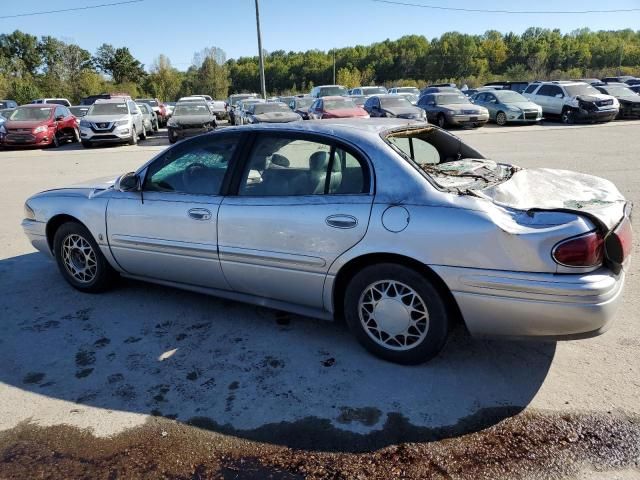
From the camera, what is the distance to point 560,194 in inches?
→ 137

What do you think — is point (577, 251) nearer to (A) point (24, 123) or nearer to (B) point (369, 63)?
(A) point (24, 123)

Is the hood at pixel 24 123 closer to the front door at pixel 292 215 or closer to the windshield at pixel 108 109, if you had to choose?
the windshield at pixel 108 109

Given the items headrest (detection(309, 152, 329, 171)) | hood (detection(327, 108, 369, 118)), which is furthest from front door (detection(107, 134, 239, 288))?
hood (detection(327, 108, 369, 118))

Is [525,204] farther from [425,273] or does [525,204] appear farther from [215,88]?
[215,88]

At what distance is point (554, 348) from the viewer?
349cm

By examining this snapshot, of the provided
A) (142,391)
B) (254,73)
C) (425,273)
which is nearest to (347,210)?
(425,273)

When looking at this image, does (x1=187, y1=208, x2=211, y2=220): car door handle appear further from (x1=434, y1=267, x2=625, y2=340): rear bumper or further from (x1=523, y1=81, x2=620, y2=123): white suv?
(x1=523, y1=81, x2=620, y2=123): white suv

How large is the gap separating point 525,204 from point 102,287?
11.9 ft

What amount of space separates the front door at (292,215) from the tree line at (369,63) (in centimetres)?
5734

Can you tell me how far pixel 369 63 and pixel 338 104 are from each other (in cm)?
9410

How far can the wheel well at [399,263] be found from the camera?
3100mm

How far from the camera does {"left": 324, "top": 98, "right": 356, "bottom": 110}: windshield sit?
19875mm

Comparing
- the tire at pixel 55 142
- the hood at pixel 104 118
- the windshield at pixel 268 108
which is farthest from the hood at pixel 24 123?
the windshield at pixel 268 108

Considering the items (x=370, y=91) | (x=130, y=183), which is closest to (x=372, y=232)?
(x=130, y=183)
